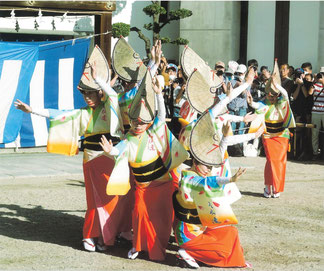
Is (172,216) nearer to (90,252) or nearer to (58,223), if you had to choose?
(90,252)

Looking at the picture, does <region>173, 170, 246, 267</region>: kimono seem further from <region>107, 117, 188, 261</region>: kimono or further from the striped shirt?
the striped shirt

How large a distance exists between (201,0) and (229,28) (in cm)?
107

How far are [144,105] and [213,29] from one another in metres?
11.9

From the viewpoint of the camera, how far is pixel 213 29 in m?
17.3

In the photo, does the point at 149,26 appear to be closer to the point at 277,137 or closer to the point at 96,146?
the point at 277,137

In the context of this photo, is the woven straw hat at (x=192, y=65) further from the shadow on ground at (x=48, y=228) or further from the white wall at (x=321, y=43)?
the white wall at (x=321, y=43)

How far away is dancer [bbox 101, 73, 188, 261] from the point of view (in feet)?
19.1

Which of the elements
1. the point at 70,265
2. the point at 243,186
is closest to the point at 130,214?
the point at 70,265

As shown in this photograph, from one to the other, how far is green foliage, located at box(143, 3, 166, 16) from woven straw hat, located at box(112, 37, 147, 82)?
33.6ft

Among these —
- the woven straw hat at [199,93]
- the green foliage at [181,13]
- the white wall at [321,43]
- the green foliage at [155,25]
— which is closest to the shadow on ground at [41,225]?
the woven straw hat at [199,93]

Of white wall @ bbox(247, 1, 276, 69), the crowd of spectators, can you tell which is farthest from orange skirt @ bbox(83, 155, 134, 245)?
white wall @ bbox(247, 1, 276, 69)

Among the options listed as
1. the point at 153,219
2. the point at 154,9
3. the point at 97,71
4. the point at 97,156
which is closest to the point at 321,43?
the point at 154,9

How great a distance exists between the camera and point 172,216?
19.6 ft

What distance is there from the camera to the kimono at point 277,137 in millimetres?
8797
